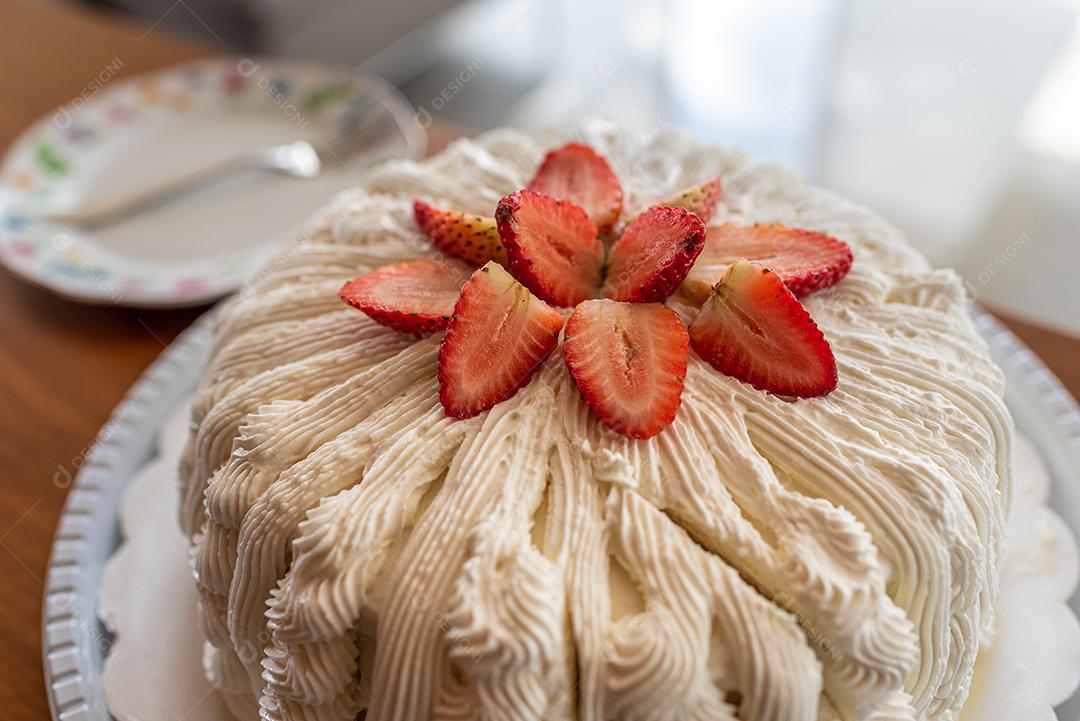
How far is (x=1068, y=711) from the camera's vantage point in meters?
1.44

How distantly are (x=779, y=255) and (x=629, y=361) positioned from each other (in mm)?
326

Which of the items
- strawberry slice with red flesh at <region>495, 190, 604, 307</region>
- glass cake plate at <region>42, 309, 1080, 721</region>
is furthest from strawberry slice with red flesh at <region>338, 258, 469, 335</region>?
glass cake plate at <region>42, 309, 1080, 721</region>

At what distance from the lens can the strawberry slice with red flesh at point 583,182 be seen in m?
1.61

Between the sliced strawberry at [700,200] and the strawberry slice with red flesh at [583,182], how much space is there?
0.08m

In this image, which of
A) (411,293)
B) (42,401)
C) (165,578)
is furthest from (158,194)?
(411,293)

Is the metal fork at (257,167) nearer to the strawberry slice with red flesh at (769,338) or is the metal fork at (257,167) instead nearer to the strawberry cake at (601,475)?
the strawberry cake at (601,475)

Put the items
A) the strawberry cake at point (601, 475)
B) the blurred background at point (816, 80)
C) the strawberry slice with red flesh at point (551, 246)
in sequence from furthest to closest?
the blurred background at point (816, 80)
the strawberry slice with red flesh at point (551, 246)
the strawberry cake at point (601, 475)

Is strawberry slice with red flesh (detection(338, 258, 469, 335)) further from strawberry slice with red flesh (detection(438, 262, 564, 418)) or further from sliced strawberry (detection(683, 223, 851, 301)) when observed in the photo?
sliced strawberry (detection(683, 223, 851, 301))

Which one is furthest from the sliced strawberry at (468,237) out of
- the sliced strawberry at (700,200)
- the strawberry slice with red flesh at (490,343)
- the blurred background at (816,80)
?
the blurred background at (816,80)

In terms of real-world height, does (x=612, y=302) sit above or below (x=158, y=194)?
above

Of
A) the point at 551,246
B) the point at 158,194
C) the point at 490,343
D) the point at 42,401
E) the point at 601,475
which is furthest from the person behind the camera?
the point at 158,194

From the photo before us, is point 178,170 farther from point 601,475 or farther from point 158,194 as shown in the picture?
point 601,475

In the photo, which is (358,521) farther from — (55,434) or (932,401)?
(55,434)

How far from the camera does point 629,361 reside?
4.41 ft
